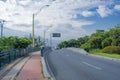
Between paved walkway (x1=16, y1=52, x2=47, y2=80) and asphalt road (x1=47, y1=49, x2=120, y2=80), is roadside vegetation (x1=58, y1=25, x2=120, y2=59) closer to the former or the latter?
asphalt road (x1=47, y1=49, x2=120, y2=80)

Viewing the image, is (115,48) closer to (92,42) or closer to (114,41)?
(114,41)

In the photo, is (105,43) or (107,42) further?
(105,43)

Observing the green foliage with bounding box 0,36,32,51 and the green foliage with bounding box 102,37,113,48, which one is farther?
the green foliage with bounding box 102,37,113,48

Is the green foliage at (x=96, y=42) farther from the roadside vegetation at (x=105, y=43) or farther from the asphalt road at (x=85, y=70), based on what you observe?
the asphalt road at (x=85, y=70)

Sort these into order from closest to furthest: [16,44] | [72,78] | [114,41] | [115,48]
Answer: [72,78] → [16,44] → [115,48] → [114,41]

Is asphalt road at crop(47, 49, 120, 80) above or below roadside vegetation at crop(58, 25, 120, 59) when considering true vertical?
below

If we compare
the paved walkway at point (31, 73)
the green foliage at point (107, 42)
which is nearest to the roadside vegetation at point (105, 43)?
the green foliage at point (107, 42)

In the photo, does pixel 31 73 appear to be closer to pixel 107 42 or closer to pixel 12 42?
pixel 12 42

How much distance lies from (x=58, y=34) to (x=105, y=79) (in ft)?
374

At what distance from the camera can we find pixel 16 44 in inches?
1593

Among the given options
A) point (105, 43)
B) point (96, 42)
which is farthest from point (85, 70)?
point (96, 42)

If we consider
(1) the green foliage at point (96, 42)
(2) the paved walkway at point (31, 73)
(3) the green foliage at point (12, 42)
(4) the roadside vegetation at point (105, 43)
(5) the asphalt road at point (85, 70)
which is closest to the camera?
(2) the paved walkway at point (31, 73)

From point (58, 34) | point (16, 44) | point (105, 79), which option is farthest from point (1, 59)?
point (58, 34)

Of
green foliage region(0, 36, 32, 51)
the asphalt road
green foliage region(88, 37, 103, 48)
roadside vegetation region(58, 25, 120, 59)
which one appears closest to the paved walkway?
the asphalt road
